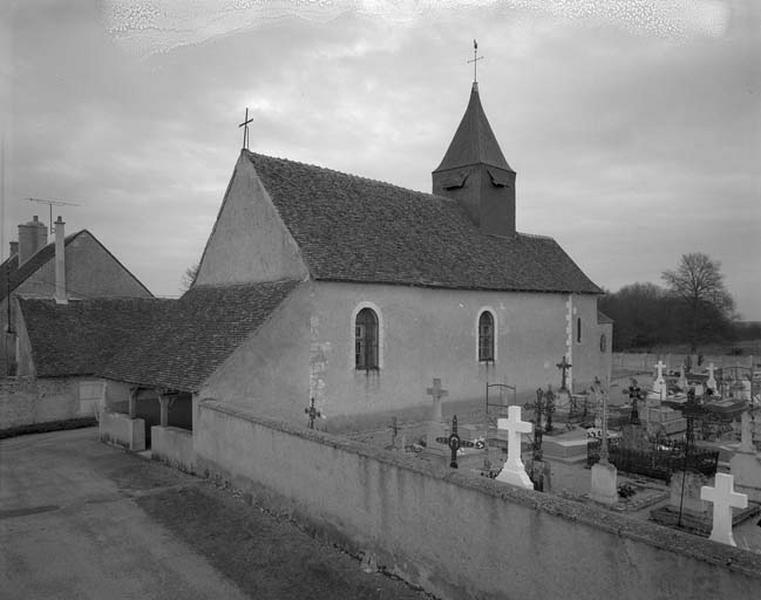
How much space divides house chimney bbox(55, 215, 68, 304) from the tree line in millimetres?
45557

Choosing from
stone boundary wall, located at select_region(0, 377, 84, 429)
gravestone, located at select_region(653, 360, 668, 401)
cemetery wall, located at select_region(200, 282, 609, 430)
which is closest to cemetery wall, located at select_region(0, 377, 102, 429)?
stone boundary wall, located at select_region(0, 377, 84, 429)

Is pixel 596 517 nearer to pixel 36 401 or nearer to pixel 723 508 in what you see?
pixel 723 508

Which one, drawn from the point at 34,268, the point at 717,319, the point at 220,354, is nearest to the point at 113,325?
the point at 34,268

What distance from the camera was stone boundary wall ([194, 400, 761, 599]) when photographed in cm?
510

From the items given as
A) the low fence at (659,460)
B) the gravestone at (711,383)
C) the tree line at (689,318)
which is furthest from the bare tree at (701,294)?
the low fence at (659,460)

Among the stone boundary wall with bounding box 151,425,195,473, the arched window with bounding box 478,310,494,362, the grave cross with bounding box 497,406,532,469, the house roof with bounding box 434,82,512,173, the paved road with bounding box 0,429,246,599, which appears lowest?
the paved road with bounding box 0,429,246,599

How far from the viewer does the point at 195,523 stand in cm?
1042

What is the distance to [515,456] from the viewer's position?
32.0ft

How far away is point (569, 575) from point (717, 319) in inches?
2404

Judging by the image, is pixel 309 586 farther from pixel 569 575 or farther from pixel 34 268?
pixel 34 268

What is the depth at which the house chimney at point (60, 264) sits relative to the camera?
25.7m

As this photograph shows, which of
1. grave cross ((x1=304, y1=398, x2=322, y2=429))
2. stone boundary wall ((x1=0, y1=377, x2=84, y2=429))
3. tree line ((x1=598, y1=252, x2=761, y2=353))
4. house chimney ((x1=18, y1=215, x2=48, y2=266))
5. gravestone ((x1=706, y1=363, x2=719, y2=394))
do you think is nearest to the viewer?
grave cross ((x1=304, y1=398, x2=322, y2=429))

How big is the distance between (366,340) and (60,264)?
16.7 metres

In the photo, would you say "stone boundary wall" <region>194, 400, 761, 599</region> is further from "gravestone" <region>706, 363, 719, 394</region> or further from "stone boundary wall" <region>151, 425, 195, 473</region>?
"gravestone" <region>706, 363, 719, 394</region>
